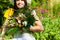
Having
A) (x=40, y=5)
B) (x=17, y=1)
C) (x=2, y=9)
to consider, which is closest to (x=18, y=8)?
(x=17, y=1)

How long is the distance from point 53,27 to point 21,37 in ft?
8.27

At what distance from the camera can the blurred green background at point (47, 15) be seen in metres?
5.88

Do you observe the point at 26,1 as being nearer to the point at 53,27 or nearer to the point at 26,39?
the point at 26,39

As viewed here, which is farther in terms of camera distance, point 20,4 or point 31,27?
point 20,4

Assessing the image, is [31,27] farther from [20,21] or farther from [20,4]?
[20,4]

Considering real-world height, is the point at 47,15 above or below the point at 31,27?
below

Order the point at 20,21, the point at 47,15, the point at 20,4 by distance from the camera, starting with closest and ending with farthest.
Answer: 1. the point at 20,21
2. the point at 20,4
3. the point at 47,15

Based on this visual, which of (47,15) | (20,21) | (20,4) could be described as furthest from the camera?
(47,15)

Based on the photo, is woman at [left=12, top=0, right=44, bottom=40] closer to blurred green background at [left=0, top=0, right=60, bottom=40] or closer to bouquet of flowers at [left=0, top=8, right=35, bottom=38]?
bouquet of flowers at [left=0, top=8, right=35, bottom=38]

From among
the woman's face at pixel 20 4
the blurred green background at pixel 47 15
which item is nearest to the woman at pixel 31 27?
the woman's face at pixel 20 4

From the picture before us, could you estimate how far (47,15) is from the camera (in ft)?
27.8

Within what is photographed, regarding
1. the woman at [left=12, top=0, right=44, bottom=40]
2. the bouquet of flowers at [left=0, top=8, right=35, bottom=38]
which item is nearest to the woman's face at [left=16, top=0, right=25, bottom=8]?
the woman at [left=12, top=0, right=44, bottom=40]

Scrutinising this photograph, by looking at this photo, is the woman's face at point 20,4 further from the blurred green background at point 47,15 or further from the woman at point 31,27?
the blurred green background at point 47,15

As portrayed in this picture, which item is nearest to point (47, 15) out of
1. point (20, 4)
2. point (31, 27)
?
point (20, 4)
